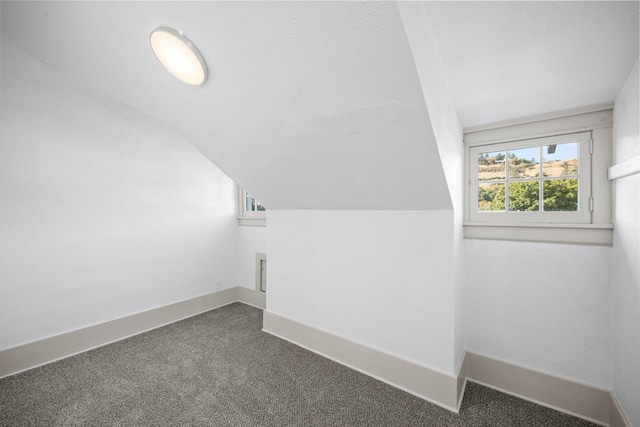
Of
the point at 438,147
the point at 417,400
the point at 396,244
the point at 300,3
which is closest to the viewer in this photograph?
the point at 300,3

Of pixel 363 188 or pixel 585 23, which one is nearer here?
pixel 585 23

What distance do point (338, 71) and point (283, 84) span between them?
0.28 m

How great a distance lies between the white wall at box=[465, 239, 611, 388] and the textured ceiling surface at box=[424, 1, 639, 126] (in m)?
0.93

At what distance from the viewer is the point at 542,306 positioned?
1714mm

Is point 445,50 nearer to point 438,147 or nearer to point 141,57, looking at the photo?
point 438,147

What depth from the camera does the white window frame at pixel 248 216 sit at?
3.24 m

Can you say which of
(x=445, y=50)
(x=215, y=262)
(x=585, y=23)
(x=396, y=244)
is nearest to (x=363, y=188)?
(x=396, y=244)

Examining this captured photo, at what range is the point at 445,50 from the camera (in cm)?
122

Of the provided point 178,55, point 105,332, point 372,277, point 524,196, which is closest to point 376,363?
point 372,277

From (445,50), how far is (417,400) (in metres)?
1.97

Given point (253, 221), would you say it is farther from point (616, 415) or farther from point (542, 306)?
point (616, 415)

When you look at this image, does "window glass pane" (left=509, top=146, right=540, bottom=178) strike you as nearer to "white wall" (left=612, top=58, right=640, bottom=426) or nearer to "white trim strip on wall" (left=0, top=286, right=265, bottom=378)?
"white wall" (left=612, top=58, right=640, bottom=426)

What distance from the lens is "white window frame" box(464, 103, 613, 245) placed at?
1565 mm


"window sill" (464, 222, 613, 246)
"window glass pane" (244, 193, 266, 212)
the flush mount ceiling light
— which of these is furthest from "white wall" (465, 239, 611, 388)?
"window glass pane" (244, 193, 266, 212)
